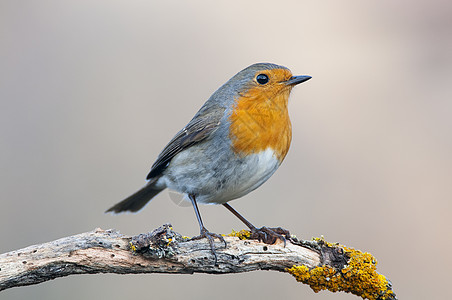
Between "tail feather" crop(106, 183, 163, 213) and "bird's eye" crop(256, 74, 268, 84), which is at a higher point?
"bird's eye" crop(256, 74, 268, 84)

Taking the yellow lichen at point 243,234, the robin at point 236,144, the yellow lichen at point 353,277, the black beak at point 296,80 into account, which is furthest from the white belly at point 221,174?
the yellow lichen at point 353,277

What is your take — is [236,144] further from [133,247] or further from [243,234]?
[133,247]

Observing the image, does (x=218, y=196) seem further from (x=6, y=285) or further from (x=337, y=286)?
(x=6, y=285)

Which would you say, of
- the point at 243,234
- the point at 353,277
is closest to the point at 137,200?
the point at 243,234

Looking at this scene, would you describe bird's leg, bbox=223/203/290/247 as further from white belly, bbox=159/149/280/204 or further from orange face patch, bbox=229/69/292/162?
orange face patch, bbox=229/69/292/162

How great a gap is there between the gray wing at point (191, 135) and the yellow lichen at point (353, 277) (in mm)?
1244

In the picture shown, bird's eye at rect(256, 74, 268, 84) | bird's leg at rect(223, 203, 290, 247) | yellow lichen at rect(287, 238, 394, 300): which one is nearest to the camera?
yellow lichen at rect(287, 238, 394, 300)

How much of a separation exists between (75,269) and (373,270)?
191cm

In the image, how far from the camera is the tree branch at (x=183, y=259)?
2.98 metres

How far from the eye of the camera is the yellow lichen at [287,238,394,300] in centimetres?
325

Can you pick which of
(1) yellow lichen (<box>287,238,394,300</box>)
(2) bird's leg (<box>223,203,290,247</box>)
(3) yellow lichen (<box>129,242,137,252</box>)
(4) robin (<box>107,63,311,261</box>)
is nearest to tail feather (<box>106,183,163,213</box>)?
(4) robin (<box>107,63,311,261</box>)

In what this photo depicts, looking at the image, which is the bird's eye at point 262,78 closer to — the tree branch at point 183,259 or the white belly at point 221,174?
the white belly at point 221,174

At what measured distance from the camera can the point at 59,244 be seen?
3.02m

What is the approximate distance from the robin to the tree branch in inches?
5.6
